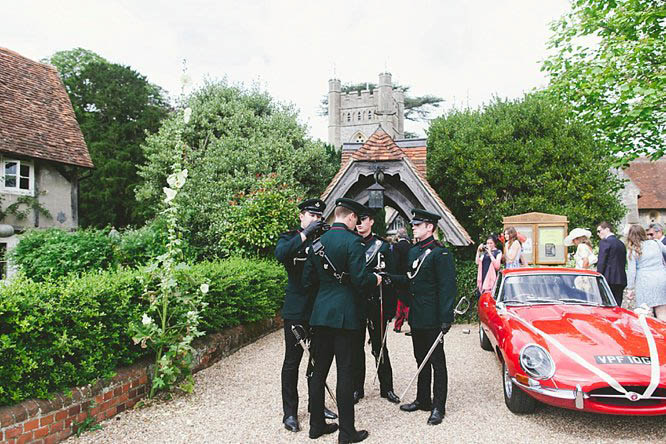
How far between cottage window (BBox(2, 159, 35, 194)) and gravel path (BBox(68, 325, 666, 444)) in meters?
13.9

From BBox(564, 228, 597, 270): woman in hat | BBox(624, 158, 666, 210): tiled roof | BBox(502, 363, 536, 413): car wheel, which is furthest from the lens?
BBox(624, 158, 666, 210): tiled roof

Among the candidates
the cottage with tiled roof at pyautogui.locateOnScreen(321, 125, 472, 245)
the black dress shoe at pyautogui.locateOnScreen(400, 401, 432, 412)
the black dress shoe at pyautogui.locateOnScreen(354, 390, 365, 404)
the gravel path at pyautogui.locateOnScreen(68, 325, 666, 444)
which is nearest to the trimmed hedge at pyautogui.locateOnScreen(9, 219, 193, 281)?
the cottage with tiled roof at pyautogui.locateOnScreen(321, 125, 472, 245)

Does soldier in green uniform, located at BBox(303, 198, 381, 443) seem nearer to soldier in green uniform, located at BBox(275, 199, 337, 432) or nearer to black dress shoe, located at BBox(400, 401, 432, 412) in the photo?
soldier in green uniform, located at BBox(275, 199, 337, 432)

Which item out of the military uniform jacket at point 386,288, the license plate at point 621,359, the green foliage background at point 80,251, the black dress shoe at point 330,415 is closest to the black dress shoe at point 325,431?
the black dress shoe at point 330,415

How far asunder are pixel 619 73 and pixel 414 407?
38.1 ft

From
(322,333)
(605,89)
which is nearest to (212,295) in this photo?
(322,333)

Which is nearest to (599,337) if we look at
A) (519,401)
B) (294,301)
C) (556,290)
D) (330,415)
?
(519,401)

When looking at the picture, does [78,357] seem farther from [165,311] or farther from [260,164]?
[260,164]

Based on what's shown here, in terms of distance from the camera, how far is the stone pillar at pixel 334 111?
221ft

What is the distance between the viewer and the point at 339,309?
423 cm

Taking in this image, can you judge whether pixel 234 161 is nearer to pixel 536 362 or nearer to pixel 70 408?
pixel 70 408

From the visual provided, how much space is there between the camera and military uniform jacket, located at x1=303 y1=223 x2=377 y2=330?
4.21 m

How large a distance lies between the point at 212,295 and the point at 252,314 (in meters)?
1.53

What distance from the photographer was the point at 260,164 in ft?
43.3
